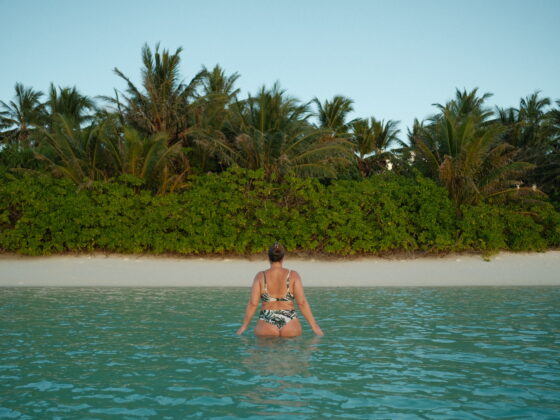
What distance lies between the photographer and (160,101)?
26.0 meters

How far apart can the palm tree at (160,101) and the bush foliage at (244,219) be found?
6622mm

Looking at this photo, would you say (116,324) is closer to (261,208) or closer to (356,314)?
(356,314)

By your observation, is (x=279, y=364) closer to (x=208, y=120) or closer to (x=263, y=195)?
(x=263, y=195)

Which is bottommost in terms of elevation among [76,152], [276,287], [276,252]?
[276,287]

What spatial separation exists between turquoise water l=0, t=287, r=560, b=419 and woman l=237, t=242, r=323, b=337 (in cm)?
21

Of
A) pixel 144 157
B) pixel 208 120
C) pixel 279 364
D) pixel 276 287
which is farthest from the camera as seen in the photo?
pixel 208 120

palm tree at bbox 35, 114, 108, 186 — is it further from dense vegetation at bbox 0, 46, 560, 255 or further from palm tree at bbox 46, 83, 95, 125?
palm tree at bbox 46, 83, 95, 125

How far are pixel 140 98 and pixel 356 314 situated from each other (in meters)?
20.0

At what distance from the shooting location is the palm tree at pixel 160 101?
25891mm

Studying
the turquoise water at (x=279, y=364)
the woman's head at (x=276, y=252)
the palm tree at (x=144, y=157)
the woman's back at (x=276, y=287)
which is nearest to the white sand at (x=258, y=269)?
the palm tree at (x=144, y=157)

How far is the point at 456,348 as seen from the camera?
669 cm

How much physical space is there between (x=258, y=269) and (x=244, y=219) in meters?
2.06

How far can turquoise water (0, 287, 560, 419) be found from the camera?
14.1 ft

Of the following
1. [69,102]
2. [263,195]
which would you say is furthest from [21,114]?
[263,195]
